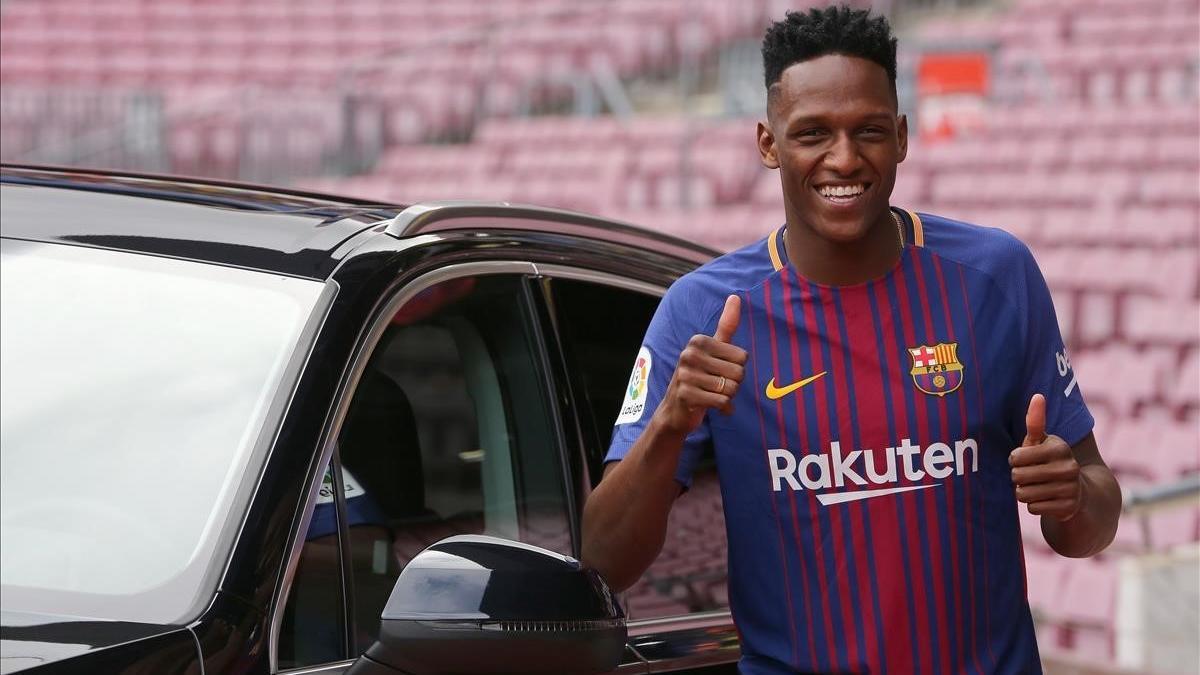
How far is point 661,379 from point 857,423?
0.96 feet

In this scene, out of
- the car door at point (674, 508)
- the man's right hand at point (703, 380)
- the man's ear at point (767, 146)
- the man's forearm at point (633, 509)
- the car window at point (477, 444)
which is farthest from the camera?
the car door at point (674, 508)

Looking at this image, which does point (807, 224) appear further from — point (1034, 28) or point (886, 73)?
point (1034, 28)

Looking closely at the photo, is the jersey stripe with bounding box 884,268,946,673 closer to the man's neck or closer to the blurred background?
the man's neck

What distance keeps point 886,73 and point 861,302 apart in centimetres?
34

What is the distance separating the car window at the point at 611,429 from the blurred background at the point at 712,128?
3.54 m

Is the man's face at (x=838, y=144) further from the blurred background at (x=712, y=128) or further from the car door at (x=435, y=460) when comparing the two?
the blurred background at (x=712, y=128)

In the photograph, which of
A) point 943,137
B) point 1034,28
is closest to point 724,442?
point 943,137

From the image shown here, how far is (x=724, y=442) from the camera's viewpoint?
2252 mm

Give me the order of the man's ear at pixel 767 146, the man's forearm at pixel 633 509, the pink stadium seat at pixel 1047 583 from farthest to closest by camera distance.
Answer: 1. the pink stadium seat at pixel 1047 583
2. the man's ear at pixel 767 146
3. the man's forearm at pixel 633 509

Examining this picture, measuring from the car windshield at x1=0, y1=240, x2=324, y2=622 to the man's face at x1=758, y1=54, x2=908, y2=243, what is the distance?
2.37ft

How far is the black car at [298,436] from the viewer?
195 cm

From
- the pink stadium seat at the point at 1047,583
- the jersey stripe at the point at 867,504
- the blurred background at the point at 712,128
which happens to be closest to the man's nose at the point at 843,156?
the jersey stripe at the point at 867,504

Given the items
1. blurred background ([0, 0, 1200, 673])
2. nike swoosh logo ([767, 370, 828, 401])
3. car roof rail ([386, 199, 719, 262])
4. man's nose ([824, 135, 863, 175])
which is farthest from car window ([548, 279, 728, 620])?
blurred background ([0, 0, 1200, 673])

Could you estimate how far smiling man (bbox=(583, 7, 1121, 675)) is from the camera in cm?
219
